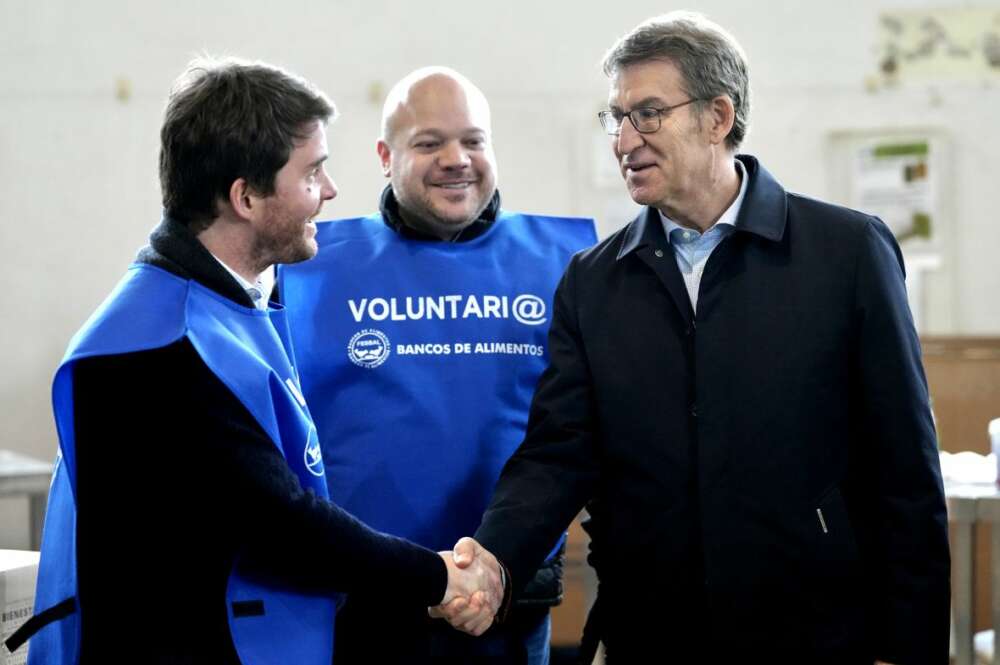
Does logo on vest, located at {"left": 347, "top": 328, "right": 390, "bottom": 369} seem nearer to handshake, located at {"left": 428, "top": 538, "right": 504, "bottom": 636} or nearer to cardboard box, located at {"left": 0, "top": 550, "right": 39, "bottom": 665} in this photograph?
handshake, located at {"left": 428, "top": 538, "right": 504, "bottom": 636}

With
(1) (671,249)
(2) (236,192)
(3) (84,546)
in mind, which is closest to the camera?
(3) (84,546)

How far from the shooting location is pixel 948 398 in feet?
12.8

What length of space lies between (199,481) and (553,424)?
23.7 inches

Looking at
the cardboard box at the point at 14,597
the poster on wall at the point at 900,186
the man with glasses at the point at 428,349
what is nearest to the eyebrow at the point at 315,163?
the man with glasses at the point at 428,349

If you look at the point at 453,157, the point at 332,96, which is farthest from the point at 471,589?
the point at 332,96

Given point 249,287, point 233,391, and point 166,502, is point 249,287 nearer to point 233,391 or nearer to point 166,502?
point 233,391

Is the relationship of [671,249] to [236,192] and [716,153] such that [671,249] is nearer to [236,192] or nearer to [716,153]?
[716,153]

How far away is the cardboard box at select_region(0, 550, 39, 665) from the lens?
175cm

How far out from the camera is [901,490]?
5.19 ft

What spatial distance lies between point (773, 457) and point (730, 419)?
75 millimetres

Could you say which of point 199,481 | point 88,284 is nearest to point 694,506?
point 199,481

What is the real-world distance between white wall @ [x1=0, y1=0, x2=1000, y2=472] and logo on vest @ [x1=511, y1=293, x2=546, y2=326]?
96.3 inches

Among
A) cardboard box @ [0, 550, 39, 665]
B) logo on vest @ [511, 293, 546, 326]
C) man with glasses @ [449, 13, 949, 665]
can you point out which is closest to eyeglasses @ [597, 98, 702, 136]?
man with glasses @ [449, 13, 949, 665]

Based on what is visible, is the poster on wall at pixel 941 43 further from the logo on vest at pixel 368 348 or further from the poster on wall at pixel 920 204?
the logo on vest at pixel 368 348
